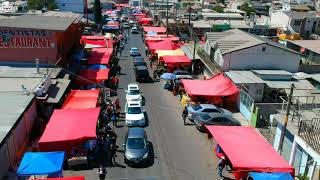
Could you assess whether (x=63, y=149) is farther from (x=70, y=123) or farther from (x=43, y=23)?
(x=43, y=23)

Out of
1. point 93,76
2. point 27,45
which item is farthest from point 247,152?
point 27,45

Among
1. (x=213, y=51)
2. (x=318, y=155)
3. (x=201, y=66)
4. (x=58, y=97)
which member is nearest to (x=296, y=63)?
(x=213, y=51)

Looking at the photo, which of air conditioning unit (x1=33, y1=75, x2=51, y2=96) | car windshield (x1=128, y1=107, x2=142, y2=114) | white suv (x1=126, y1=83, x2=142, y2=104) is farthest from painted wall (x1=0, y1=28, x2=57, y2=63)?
car windshield (x1=128, y1=107, x2=142, y2=114)

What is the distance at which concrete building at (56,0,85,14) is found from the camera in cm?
8469

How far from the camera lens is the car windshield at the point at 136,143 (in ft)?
73.4

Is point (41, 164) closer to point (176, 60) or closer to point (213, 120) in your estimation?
point (213, 120)

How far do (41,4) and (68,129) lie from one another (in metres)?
70.9

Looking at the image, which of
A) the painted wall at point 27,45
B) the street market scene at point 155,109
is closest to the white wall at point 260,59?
the street market scene at point 155,109

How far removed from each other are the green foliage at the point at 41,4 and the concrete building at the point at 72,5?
1.56 metres

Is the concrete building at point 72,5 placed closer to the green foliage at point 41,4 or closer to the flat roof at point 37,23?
the green foliage at point 41,4

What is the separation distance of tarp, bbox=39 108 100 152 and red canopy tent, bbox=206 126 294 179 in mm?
8032

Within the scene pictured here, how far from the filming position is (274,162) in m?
19.5

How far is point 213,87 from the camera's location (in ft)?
107

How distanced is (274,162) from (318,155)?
230 cm
